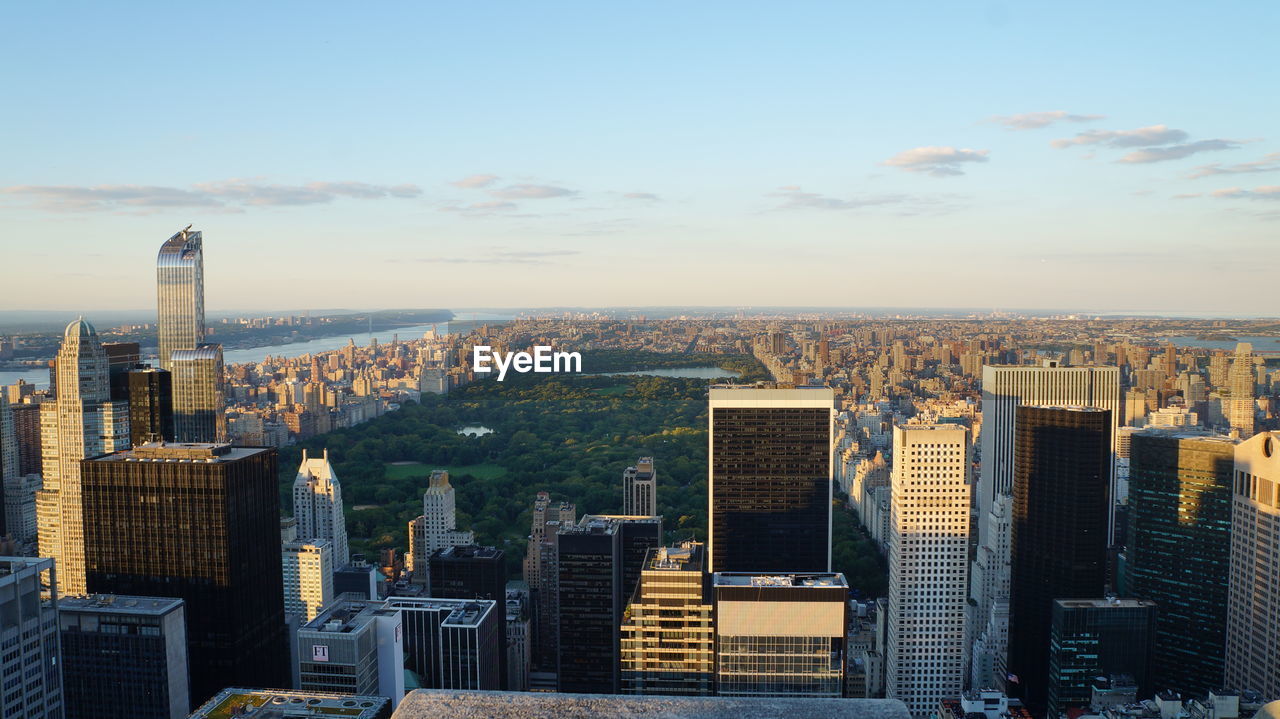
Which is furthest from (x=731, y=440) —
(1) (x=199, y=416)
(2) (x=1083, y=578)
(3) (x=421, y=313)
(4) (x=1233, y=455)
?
(3) (x=421, y=313)

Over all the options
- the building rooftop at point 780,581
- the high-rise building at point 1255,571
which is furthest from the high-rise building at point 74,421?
the high-rise building at point 1255,571

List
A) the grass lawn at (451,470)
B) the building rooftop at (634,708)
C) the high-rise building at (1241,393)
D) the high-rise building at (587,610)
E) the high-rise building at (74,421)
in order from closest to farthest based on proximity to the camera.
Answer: the building rooftop at (634,708), the high-rise building at (1241,393), the high-rise building at (587,610), the high-rise building at (74,421), the grass lawn at (451,470)

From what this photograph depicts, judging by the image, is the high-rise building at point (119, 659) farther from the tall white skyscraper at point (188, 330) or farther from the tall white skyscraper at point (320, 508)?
the tall white skyscraper at point (188, 330)

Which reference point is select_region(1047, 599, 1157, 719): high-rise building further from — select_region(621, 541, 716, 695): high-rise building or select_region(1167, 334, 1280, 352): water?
select_region(621, 541, 716, 695): high-rise building

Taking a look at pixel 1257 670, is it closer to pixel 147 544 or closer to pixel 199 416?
pixel 147 544

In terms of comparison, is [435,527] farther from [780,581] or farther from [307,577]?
[780,581]

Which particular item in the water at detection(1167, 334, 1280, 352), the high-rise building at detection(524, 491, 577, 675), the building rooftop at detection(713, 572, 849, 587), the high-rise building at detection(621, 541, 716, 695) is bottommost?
the high-rise building at detection(524, 491, 577, 675)

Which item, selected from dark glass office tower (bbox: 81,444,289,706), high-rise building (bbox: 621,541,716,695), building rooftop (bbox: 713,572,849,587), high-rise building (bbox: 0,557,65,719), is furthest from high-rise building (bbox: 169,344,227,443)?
building rooftop (bbox: 713,572,849,587)
